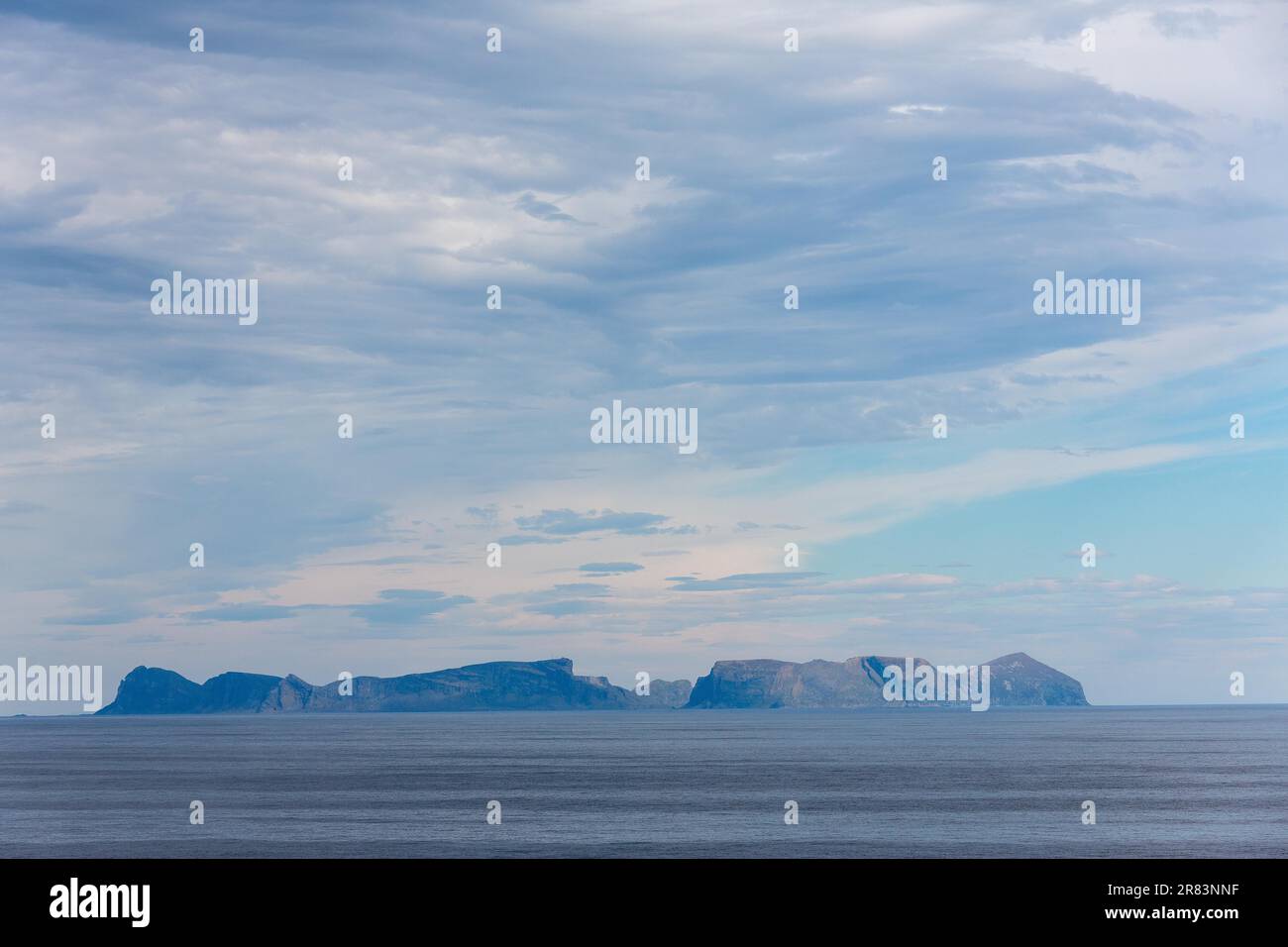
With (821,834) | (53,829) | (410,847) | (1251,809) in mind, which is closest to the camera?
(410,847)

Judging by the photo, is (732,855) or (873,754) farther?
(873,754)

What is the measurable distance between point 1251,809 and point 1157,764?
5722cm
